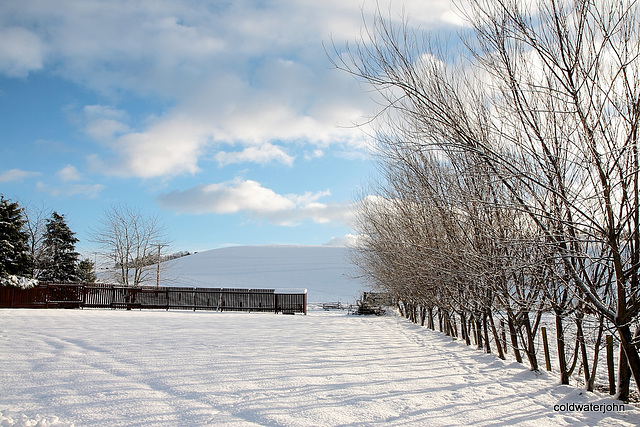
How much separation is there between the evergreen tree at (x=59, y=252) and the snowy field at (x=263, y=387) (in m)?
20.6

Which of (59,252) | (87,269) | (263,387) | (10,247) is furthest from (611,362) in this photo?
(87,269)

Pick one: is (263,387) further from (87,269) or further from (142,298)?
(87,269)

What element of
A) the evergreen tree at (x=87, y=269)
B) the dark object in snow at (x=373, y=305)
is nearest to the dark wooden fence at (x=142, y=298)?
the dark object in snow at (x=373, y=305)

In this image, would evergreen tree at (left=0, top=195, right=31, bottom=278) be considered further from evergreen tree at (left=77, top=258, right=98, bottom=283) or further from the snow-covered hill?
the snow-covered hill

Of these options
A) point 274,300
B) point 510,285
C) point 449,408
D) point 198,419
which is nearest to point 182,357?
point 198,419

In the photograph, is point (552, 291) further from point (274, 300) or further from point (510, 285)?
point (274, 300)

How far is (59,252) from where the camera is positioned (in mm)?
27125

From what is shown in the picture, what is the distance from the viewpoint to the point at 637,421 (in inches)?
182

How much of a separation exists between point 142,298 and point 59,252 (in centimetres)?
1156

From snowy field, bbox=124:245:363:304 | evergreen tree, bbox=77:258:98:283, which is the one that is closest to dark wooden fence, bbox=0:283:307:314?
snowy field, bbox=124:245:363:304

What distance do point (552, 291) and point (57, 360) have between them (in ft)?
24.8

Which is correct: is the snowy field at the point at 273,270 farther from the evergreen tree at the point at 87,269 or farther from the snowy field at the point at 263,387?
the snowy field at the point at 263,387

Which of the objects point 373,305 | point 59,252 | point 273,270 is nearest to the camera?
point 373,305

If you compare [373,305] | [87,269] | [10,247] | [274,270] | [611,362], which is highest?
[10,247]
